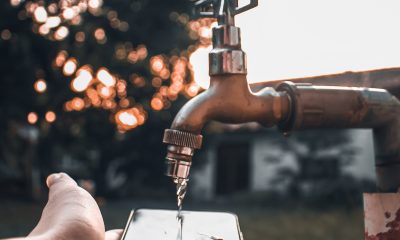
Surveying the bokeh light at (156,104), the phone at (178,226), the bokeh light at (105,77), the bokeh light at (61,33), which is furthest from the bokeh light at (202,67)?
the bokeh light at (61,33)

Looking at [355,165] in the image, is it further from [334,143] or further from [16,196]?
[16,196]

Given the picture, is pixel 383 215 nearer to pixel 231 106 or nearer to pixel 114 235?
pixel 231 106

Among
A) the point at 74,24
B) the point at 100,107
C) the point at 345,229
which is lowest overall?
the point at 345,229

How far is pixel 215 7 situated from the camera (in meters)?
1.12

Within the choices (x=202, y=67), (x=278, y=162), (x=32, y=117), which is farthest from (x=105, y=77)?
(x=278, y=162)

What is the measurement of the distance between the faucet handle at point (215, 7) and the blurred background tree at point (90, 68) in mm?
4618

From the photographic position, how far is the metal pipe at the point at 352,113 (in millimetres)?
1082

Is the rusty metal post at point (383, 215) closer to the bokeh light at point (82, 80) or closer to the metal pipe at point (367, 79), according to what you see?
the metal pipe at point (367, 79)

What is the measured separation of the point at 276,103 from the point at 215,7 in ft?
0.69

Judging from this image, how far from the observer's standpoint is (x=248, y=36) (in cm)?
142

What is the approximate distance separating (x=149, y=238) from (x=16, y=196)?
10580 mm

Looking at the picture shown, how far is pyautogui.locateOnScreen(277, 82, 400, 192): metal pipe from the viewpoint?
108 cm

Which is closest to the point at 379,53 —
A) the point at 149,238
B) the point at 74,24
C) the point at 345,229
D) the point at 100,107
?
the point at 149,238

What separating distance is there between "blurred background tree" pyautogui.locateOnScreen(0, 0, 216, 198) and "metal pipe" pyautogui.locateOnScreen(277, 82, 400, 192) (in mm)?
4810
